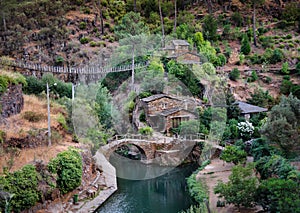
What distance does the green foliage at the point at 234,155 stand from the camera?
2942cm

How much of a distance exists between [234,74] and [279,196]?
2459 centimetres

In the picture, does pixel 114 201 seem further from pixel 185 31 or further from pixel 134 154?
pixel 185 31

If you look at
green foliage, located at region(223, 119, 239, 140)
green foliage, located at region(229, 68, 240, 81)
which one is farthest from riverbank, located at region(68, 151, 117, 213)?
green foliage, located at region(229, 68, 240, 81)

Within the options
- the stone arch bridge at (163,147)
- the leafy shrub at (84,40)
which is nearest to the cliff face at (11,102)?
the stone arch bridge at (163,147)

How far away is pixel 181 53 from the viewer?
44031mm

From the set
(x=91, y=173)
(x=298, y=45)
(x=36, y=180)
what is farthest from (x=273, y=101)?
(x=36, y=180)

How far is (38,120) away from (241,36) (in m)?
31.6

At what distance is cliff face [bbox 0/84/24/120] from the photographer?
1137 inches

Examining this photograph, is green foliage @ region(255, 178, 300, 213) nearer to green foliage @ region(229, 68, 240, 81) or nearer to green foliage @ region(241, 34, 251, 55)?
green foliage @ region(229, 68, 240, 81)

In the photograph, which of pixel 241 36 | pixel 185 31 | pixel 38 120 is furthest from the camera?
pixel 241 36

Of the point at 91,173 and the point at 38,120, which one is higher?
the point at 38,120

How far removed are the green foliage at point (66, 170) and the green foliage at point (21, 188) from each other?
2027 mm

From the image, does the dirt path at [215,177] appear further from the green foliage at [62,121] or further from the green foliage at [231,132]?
the green foliage at [62,121]

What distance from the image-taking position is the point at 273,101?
131 ft
